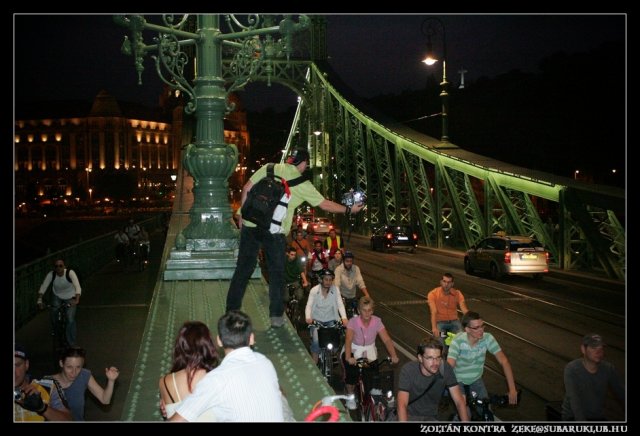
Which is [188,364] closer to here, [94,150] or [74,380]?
[74,380]

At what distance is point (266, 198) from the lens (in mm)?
5418

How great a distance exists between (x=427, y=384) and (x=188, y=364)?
2197 mm

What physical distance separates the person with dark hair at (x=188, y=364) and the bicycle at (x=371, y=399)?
99.4 inches

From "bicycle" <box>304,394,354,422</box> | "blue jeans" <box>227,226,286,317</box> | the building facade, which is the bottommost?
"bicycle" <box>304,394,354,422</box>

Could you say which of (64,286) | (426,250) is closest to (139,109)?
(426,250)

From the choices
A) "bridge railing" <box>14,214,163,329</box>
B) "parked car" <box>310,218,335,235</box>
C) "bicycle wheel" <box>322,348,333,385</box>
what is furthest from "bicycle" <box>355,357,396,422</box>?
"parked car" <box>310,218,335,235</box>

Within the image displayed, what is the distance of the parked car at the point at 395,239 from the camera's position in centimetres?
3207

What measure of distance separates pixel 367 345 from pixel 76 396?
2943 millimetres

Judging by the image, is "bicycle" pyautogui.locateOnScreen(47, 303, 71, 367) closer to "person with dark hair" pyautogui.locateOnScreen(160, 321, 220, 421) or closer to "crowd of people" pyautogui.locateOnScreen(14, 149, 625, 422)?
"crowd of people" pyautogui.locateOnScreen(14, 149, 625, 422)

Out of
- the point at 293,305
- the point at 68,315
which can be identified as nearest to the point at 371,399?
the point at 68,315

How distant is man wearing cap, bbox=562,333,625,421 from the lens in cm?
510

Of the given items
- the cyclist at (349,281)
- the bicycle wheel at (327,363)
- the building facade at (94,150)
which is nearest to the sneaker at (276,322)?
the bicycle wheel at (327,363)

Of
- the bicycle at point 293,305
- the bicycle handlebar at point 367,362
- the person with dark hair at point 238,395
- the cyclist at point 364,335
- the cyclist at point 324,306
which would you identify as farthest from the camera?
the bicycle at point 293,305

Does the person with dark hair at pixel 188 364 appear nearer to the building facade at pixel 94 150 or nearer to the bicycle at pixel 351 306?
the bicycle at pixel 351 306
